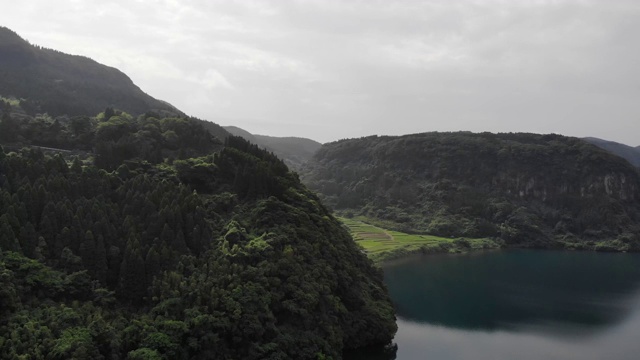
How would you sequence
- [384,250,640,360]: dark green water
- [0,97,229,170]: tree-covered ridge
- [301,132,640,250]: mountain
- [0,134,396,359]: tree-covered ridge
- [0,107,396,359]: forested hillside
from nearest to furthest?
[0,134,396,359]: tree-covered ridge < [0,107,396,359]: forested hillside < [384,250,640,360]: dark green water < [0,97,229,170]: tree-covered ridge < [301,132,640,250]: mountain

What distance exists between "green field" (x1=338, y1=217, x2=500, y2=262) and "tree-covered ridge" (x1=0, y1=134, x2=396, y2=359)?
55.1 meters

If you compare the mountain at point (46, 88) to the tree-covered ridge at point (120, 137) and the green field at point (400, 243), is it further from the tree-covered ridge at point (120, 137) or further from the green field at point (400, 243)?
the green field at point (400, 243)

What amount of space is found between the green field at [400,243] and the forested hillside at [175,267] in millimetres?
51396

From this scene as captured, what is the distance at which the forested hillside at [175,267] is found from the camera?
136ft

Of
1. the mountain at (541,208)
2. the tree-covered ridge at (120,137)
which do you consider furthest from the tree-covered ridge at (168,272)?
the mountain at (541,208)

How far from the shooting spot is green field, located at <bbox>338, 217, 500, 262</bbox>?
121 m

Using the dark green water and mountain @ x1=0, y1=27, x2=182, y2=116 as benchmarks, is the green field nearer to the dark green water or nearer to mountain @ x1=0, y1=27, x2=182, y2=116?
the dark green water

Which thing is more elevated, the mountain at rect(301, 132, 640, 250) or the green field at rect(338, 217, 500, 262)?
the mountain at rect(301, 132, 640, 250)

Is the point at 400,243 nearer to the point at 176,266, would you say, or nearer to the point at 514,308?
the point at 514,308

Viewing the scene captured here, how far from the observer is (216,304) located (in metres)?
45.8

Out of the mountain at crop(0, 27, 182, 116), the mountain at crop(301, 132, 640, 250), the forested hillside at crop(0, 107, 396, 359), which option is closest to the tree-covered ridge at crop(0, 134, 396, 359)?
the forested hillside at crop(0, 107, 396, 359)

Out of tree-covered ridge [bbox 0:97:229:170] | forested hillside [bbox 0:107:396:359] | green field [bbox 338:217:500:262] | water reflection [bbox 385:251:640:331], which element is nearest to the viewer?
forested hillside [bbox 0:107:396:359]

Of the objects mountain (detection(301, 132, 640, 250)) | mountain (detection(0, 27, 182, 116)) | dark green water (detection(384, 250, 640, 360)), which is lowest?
dark green water (detection(384, 250, 640, 360))

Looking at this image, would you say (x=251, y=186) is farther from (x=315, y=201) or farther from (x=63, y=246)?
(x=63, y=246)
